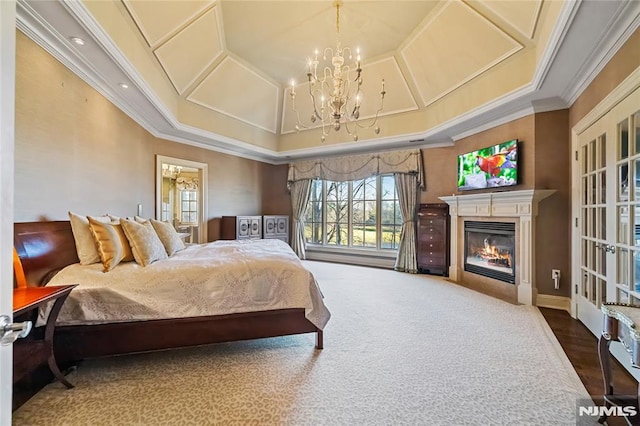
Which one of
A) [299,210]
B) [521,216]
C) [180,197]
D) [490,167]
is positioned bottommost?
[521,216]

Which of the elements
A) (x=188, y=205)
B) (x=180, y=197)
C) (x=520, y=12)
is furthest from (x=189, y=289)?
(x=180, y=197)

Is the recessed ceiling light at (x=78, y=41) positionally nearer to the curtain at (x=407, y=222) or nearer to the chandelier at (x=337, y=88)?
the chandelier at (x=337, y=88)

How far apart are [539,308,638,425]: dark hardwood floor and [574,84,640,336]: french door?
131 millimetres

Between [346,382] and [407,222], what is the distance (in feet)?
13.4

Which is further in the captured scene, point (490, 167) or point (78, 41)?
point (490, 167)

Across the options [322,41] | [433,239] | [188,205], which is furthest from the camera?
[188,205]

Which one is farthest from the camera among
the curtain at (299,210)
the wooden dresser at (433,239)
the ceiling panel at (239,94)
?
the curtain at (299,210)

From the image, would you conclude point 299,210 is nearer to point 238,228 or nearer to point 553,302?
point 238,228

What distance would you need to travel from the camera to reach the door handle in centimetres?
71

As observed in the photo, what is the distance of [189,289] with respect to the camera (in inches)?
85.6

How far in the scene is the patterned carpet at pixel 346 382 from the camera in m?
1.65

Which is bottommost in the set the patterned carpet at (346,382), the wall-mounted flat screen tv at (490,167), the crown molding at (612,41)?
the patterned carpet at (346,382)

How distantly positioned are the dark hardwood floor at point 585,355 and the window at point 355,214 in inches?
122

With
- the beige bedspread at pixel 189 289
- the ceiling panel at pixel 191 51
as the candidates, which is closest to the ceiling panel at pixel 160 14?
the ceiling panel at pixel 191 51
